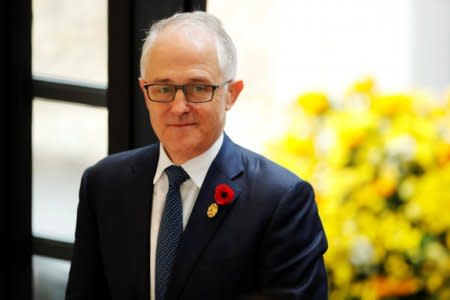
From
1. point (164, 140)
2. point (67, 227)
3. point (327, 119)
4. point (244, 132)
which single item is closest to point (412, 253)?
point (327, 119)

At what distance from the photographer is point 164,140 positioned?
9.30ft

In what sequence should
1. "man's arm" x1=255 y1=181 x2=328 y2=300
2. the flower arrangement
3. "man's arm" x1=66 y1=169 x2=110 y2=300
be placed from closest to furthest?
the flower arrangement → "man's arm" x1=255 y1=181 x2=328 y2=300 → "man's arm" x1=66 y1=169 x2=110 y2=300

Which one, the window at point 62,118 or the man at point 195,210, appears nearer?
the man at point 195,210

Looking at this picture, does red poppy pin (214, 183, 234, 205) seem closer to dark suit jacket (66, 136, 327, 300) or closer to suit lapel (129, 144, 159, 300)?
dark suit jacket (66, 136, 327, 300)

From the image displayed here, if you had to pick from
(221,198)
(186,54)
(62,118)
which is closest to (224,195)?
(221,198)

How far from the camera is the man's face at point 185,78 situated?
9.12 feet

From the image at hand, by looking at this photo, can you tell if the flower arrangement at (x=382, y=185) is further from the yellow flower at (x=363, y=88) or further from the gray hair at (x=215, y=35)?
the gray hair at (x=215, y=35)

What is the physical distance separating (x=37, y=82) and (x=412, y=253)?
197cm

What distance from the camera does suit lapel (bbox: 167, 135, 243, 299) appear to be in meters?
2.86

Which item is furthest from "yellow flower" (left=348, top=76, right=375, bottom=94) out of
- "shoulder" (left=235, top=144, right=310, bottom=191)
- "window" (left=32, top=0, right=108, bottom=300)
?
"window" (left=32, top=0, right=108, bottom=300)

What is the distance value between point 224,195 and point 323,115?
1.01 feet
